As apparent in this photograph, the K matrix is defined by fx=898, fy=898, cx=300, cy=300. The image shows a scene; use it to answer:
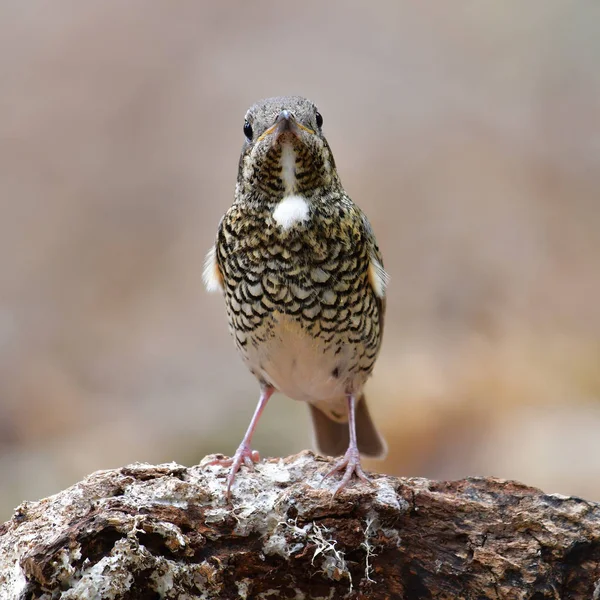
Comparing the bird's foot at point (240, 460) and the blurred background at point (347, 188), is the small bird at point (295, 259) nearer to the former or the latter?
the bird's foot at point (240, 460)

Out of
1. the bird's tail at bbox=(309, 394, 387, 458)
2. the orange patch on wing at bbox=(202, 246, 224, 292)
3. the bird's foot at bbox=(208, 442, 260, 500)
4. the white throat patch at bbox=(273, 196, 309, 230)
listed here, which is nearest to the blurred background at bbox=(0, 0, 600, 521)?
the bird's tail at bbox=(309, 394, 387, 458)

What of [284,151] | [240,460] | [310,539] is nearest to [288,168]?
[284,151]

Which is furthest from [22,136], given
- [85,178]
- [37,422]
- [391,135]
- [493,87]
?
[493,87]

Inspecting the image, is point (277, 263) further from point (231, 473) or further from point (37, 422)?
point (37, 422)

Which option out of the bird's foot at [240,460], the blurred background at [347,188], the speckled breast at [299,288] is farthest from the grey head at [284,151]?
the blurred background at [347,188]

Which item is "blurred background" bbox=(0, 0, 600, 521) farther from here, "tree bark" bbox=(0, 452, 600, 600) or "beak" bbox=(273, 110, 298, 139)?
"beak" bbox=(273, 110, 298, 139)

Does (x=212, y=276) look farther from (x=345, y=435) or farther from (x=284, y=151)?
(x=345, y=435)
